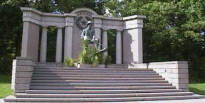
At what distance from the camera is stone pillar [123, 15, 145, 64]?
73.6 ft

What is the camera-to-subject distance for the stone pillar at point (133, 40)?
22.4m

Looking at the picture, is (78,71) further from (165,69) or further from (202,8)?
(202,8)

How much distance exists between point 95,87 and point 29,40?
9659 millimetres

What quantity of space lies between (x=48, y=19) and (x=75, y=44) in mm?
3178

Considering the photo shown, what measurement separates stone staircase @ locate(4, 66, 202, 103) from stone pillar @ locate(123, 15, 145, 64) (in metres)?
6.81

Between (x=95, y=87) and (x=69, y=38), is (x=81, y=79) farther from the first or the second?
(x=69, y=38)

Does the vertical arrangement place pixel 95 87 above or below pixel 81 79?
below

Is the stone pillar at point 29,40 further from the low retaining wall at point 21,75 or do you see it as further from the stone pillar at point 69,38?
the low retaining wall at point 21,75

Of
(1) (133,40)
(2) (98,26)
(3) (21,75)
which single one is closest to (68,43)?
(2) (98,26)

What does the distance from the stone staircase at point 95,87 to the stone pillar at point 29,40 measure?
228 inches

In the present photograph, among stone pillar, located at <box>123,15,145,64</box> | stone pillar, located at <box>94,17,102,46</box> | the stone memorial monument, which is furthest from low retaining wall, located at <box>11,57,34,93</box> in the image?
stone pillar, located at <box>123,15,145,64</box>

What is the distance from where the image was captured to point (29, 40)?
2006cm

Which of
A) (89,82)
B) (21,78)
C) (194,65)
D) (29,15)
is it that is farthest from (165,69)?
(194,65)

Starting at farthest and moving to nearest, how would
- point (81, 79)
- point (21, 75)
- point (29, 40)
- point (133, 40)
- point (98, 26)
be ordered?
point (133, 40) < point (98, 26) < point (29, 40) < point (81, 79) < point (21, 75)
